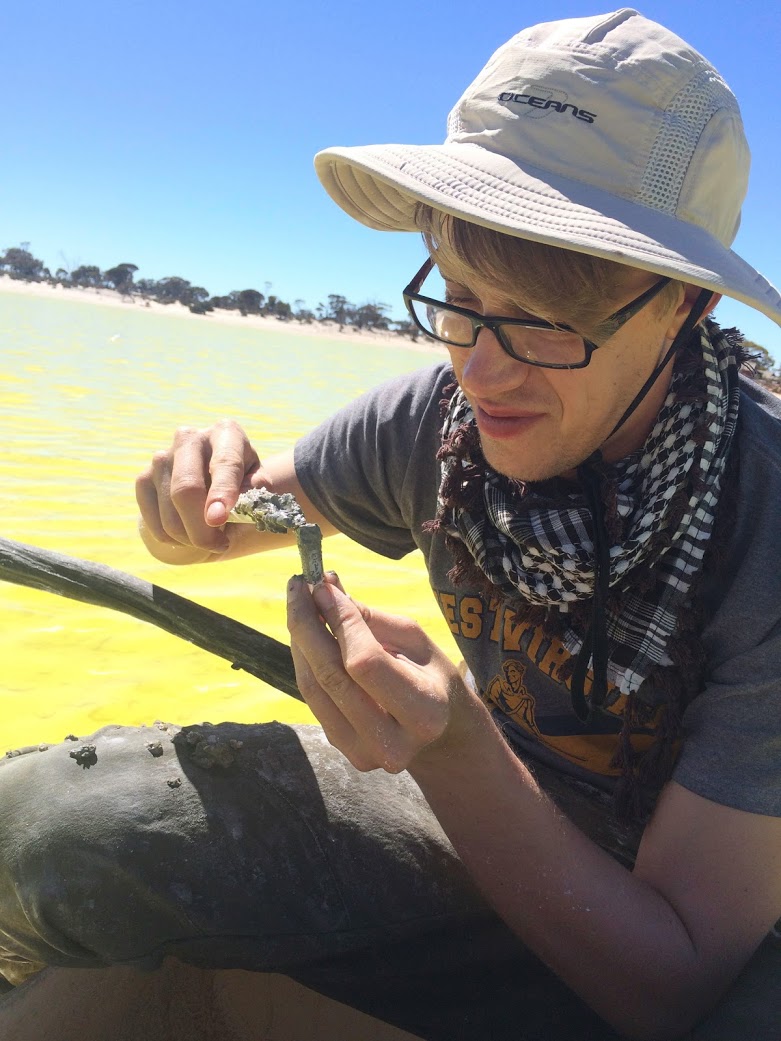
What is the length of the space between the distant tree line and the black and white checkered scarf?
4945cm

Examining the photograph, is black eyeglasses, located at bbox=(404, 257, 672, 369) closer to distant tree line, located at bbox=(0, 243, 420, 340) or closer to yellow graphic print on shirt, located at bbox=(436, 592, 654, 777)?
yellow graphic print on shirt, located at bbox=(436, 592, 654, 777)

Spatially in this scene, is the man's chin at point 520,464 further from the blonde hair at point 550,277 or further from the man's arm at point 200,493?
the man's arm at point 200,493

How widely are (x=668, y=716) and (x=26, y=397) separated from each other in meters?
7.78

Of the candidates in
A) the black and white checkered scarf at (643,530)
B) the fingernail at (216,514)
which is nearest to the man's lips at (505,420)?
the black and white checkered scarf at (643,530)

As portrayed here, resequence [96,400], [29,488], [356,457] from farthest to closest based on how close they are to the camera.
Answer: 1. [96,400]
2. [29,488]
3. [356,457]

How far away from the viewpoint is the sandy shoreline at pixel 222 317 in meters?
43.9

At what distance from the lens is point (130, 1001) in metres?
1.58

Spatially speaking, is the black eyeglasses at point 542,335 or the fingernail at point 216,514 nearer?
the black eyeglasses at point 542,335

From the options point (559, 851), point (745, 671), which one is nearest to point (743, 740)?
point (745, 671)

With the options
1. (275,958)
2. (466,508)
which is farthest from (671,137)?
(275,958)

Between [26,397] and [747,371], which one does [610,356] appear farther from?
[26,397]

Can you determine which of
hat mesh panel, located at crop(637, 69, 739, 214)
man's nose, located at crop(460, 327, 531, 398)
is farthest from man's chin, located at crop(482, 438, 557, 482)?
hat mesh panel, located at crop(637, 69, 739, 214)

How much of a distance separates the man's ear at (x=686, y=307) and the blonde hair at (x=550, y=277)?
4 centimetres

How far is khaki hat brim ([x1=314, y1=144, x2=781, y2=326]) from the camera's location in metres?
1.34
